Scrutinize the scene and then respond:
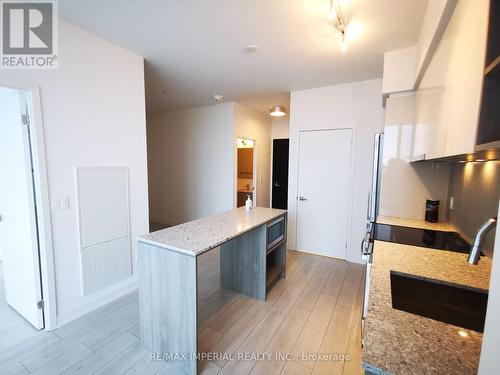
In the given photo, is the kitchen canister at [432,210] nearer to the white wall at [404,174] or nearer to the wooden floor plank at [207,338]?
the white wall at [404,174]

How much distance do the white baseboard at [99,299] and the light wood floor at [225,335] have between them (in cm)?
6

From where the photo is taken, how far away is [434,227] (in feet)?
7.32

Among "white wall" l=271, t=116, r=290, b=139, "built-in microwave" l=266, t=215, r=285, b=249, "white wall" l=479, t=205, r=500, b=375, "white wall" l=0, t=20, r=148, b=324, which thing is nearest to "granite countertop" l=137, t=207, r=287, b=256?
"built-in microwave" l=266, t=215, r=285, b=249

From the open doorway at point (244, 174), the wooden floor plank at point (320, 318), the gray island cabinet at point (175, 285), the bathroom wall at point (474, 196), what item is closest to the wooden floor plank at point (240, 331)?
the gray island cabinet at point (175, 285)

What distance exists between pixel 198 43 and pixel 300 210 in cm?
284

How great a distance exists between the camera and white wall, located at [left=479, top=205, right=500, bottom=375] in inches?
16.4

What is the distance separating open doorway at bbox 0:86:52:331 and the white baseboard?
6.7 inches

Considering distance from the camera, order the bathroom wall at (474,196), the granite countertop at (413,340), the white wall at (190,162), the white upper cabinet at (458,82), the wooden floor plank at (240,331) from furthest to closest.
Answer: the white wall at (190,162) < the wooden floor plank at (240,331) < the bathroom wall at (474,196) < the white upper cabinet at (458,82) < the granite countertop at (413,340)

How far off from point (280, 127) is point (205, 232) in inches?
175

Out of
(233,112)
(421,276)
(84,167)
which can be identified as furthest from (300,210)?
(84,167)

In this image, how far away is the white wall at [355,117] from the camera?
3.26m

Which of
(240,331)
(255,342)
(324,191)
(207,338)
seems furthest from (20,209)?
(324,191)

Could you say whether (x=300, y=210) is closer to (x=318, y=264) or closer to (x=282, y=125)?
(x=318, y=264)

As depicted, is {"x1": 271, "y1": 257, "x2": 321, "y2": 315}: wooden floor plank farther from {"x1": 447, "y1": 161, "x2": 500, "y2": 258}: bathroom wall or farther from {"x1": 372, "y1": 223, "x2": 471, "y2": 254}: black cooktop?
{"x1": 447, "y1": 161, "x2": 500, "y2": 258}: bathroom wall
